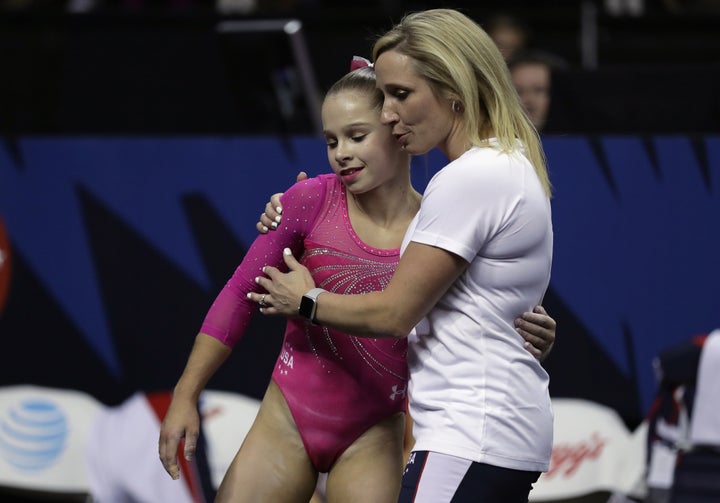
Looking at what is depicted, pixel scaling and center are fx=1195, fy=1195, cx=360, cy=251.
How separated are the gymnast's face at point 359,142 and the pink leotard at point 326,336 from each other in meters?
0.09

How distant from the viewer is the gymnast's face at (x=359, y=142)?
2682mm

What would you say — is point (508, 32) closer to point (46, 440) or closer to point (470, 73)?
point (46, 440)

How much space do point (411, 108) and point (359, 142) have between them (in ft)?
1.06

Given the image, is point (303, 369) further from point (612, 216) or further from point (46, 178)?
point (46, 178)

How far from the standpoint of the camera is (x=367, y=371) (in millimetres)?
2707

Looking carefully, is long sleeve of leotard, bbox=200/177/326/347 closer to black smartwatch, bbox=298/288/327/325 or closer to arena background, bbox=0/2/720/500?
black smartwatch, bbox=298/288/327/325

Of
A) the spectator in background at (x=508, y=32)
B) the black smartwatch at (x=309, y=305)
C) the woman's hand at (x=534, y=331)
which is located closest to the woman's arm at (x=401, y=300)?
the black smartwatch at (x=309, y=305)

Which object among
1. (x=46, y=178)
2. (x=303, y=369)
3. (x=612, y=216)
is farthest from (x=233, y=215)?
(x=303, y=369)

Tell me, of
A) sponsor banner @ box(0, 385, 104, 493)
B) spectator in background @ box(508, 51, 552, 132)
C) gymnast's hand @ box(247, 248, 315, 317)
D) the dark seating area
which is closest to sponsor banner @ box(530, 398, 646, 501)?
spectator in background @ box(508, 51, 552, 132)

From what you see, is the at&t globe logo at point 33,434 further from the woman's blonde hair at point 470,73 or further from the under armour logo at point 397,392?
the woman's blonde hair at point 470,73

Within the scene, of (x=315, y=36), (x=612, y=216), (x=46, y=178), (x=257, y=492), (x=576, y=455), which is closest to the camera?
(x=257, y=492)

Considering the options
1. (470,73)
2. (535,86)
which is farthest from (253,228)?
(470,73)

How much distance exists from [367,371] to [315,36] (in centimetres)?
389

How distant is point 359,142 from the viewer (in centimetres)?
269
